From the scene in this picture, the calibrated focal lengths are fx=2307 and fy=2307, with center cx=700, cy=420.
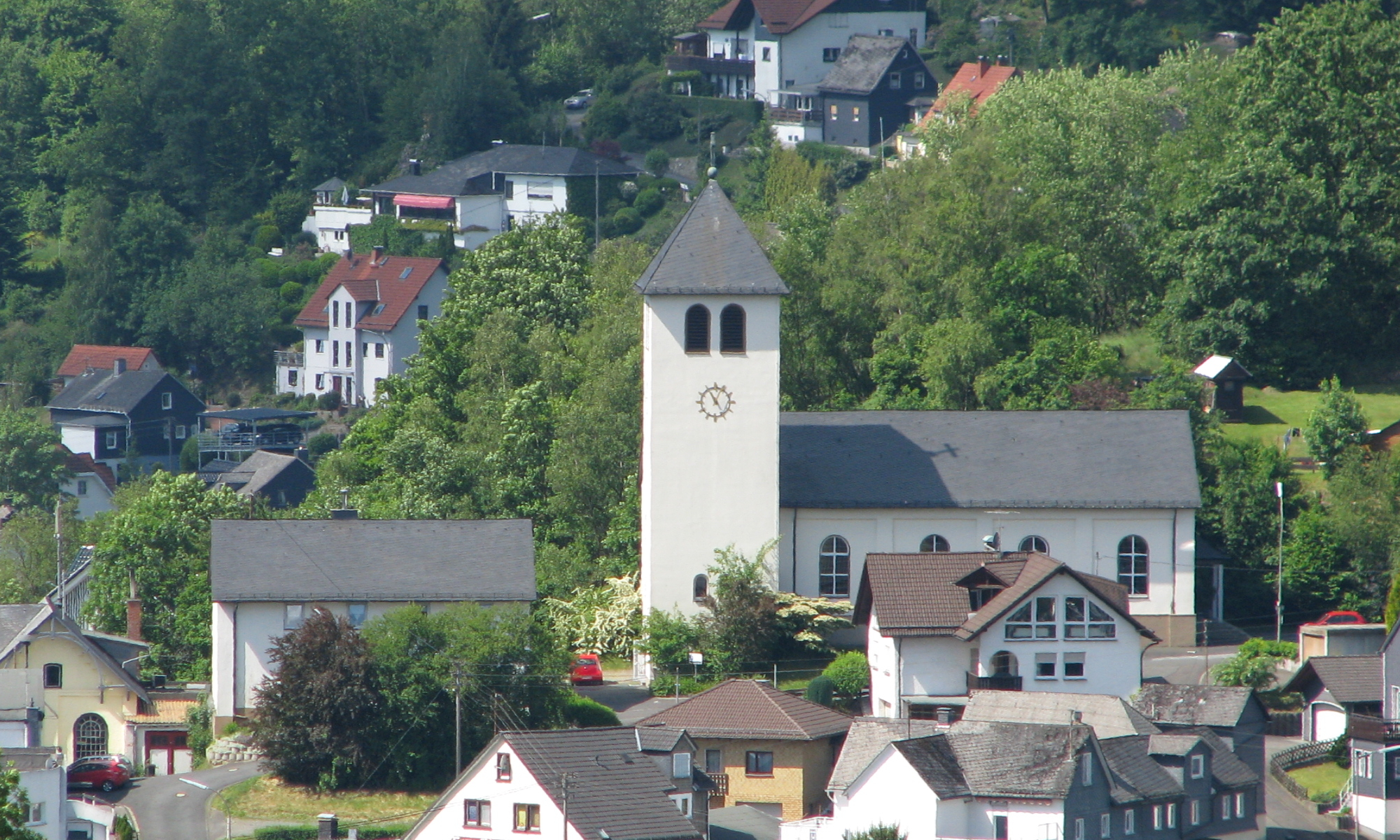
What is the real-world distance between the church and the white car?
91274mm

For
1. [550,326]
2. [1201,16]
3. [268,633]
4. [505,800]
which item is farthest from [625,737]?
[1201,16]

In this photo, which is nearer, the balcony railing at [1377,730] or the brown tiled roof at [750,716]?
the brown tiled roof at [750,716]

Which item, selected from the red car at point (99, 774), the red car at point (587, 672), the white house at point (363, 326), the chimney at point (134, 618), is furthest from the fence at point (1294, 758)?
the white house at point (363, 326)

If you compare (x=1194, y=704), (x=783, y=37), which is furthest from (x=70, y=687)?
(x=783, y=37)

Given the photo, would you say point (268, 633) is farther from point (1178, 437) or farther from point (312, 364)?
point (312, 364)

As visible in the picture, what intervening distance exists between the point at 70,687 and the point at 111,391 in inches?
2728

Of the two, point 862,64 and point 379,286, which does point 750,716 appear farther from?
point 862,64

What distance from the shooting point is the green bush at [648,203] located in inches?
5335

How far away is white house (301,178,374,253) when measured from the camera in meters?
143

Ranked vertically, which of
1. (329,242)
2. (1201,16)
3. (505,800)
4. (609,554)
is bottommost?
(505,800)

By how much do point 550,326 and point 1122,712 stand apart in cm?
3321

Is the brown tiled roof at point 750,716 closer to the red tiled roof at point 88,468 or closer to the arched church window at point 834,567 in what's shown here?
the arched church window at point 834,567

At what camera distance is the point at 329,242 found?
5709 inches

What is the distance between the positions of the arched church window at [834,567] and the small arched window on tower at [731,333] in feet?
19.6
